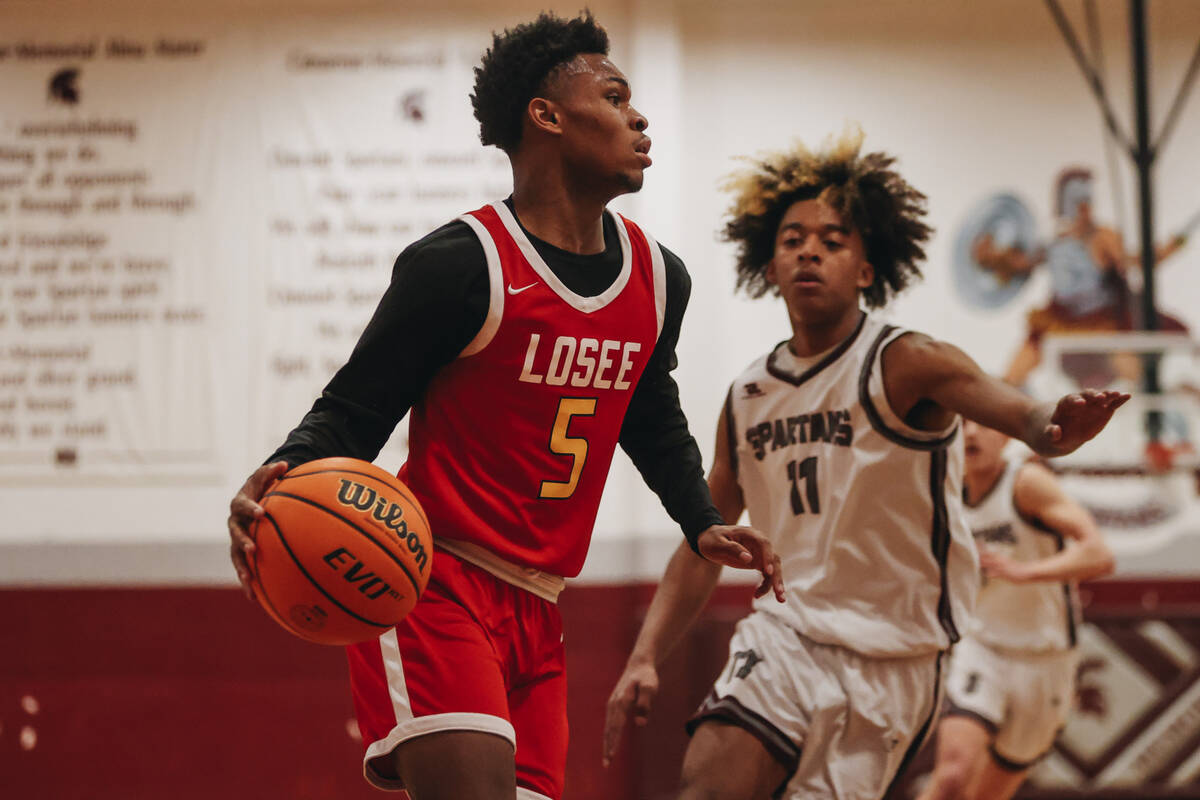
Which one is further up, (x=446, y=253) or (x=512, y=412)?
(x=446, y=253)

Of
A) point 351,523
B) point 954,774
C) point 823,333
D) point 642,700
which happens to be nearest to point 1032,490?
point 954,774

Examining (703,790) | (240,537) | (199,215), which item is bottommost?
(703,790)

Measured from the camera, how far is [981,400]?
9.30 feet

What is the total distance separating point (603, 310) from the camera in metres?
2.53

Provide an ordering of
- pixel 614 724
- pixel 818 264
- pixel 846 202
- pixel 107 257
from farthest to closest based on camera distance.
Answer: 1. pixel 107 257
2. pixel 846 202
3. pixel 818 264
4. pixel 614 724

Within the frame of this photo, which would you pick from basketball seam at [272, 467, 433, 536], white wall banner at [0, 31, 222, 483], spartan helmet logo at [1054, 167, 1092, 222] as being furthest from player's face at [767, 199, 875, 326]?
white wall banner at [0, 31, 222, 483]

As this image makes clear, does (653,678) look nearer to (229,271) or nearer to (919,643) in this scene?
(919,643)

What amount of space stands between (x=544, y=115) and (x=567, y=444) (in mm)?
735

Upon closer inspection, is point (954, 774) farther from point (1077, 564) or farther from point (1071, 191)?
point (1071, 191)

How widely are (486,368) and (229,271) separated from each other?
14.5 ft

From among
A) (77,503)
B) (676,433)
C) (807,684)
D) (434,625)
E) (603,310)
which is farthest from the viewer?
(77,503)

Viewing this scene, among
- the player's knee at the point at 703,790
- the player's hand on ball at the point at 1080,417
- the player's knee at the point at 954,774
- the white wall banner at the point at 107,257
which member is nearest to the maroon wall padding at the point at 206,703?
the white wall banner at the point at 107,257

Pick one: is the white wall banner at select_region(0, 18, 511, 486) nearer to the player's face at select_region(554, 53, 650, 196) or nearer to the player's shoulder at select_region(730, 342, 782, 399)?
the player's shoulder at select_region(730, 342, 782, 399)

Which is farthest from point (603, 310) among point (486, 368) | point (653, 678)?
point (653, 678)
